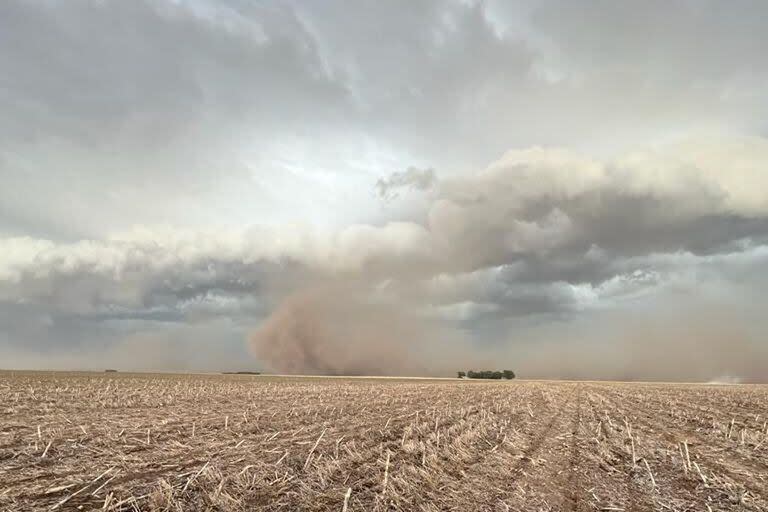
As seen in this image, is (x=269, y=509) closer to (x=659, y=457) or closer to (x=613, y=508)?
(x=613, y=508)

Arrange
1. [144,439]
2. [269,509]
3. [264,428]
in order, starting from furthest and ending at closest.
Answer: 1. [264,428]
2. [144,439]
3. [269,509]

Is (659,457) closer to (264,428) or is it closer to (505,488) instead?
(505,488)

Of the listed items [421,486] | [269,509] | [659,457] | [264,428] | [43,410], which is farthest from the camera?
[43,410]

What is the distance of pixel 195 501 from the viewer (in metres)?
10.3

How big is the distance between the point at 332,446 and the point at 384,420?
779 centimetres

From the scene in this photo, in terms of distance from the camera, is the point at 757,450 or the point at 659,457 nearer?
the point at 659,457

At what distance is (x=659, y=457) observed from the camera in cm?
1591

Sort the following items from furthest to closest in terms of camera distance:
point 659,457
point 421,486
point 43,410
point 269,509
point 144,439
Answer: point 43,410 < point 144,439 < point 659,457 < point 421,486 < point 269,509

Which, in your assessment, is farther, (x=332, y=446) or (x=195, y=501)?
(x=332, y=446)

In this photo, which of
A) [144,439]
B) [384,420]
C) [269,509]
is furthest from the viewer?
Answer: [384,420]

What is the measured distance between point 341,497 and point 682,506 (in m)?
7.26

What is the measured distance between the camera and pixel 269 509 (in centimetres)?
1014

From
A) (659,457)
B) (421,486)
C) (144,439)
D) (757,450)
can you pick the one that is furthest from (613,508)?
(144,439)

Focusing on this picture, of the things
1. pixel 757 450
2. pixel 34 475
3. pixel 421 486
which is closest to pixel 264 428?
pixel 34 475
